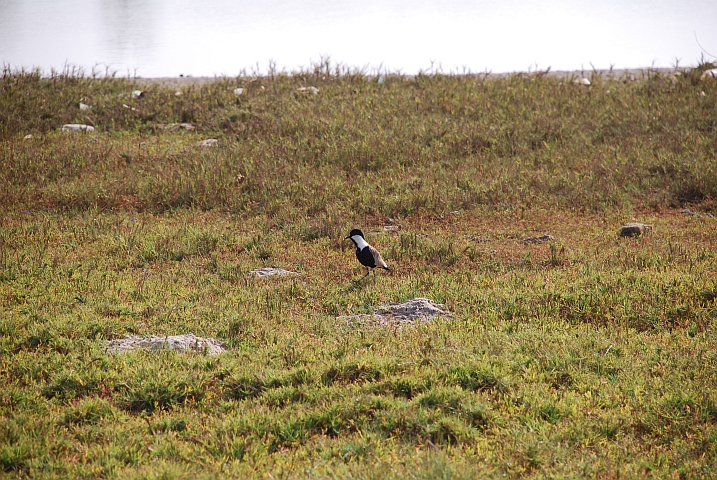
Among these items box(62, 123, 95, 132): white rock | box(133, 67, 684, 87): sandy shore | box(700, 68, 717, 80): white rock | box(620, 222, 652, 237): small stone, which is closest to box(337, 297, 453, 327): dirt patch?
box(620, 222, 652, 237): small stone

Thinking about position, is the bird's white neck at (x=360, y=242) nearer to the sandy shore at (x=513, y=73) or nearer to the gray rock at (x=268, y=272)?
the gray rock at (x=268, y=272)

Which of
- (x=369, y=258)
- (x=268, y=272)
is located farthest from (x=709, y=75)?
(x=268, y=272)

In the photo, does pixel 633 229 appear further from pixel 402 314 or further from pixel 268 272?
pixel 268 272

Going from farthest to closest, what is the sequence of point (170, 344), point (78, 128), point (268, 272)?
point (78, 128) → point (268, 272) → point (170, 344)

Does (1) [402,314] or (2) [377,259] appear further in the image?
(2) [377,259]

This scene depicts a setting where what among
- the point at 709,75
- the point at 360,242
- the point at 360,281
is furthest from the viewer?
the point at 709,75

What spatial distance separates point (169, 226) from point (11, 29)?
2765 centimetres

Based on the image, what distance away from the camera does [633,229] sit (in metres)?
9.75

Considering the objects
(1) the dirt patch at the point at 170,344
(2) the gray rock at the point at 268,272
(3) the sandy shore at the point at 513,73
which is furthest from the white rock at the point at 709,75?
(1) the dirt patch at the point at 170,344

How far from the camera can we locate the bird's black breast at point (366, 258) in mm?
8188

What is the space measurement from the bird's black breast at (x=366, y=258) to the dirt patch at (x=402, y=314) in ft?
3.74

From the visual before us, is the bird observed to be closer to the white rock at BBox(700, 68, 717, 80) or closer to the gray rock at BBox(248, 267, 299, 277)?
the gray rock at BBox(248, 267, 299, 277)

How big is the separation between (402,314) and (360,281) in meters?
1.14

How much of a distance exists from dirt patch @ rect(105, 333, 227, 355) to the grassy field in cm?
15
